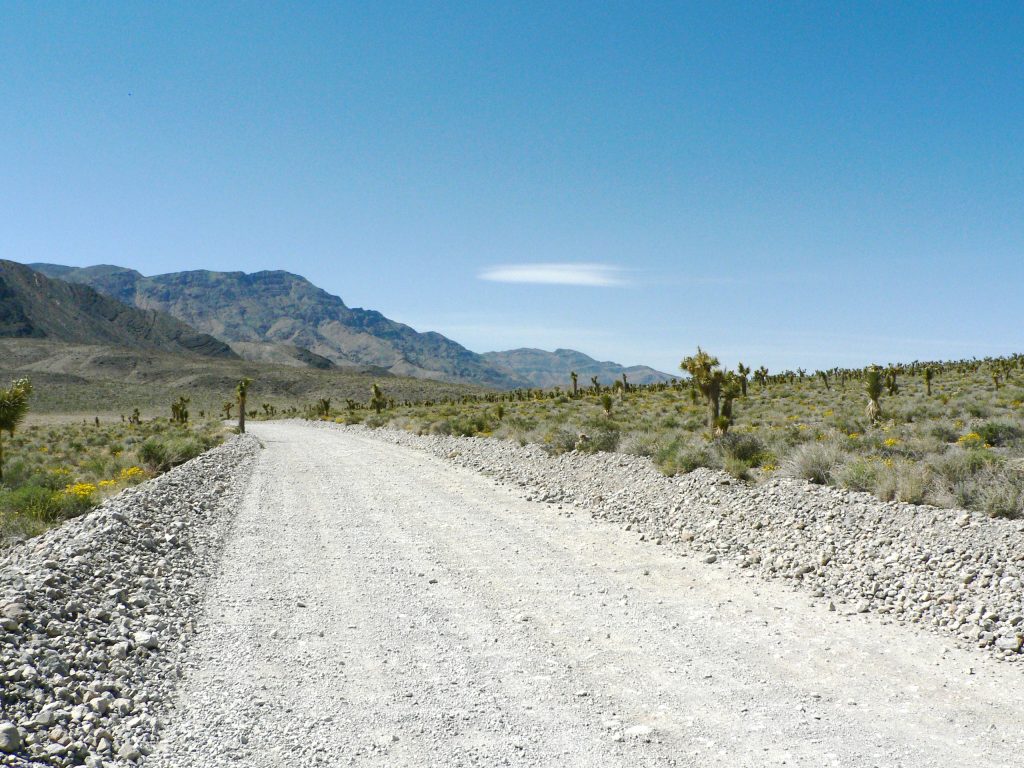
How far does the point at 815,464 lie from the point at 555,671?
8040 mm

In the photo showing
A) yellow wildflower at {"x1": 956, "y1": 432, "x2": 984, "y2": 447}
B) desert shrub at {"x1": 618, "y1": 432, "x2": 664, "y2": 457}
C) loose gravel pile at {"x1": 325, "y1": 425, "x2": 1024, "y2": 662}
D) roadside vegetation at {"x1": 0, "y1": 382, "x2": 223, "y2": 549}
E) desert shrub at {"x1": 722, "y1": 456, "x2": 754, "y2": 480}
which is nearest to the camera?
loose gravel pile at {"x1": 325, "y1": 425, "x2": 1024, "y2": 662}

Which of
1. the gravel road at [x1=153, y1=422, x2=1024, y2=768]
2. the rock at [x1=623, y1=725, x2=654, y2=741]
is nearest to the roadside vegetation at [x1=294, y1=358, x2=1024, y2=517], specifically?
the gravel road at [x1=153, y1=422, x2=1024, y2=768]

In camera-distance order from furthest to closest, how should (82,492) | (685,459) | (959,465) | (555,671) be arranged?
(685,459) → (82,492) → (959,465) → (555,671)

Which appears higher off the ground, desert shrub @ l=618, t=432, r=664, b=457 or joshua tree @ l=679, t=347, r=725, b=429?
joshua tree @ l=679, t=347, r=725, b=429

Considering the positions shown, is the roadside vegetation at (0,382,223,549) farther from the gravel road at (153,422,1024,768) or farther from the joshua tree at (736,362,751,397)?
the joshua tree at (736,362,751,397)

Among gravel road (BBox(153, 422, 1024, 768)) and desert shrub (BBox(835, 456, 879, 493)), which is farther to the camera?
desert shrub (BBox(835, 456, 879, 493))

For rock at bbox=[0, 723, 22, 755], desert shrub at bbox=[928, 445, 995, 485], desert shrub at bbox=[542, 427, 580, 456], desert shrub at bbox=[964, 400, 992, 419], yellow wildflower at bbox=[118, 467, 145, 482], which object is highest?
desert shrub at bbox=[964, 400, 992, 419]

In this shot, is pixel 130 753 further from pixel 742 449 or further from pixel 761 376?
pixel 761 376

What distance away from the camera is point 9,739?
4.30 m

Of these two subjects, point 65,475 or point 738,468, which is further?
point 65,475

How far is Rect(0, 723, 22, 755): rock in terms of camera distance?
14.0 ft

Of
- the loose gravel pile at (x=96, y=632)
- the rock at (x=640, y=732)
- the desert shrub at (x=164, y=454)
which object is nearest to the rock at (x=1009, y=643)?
the rock at (x=640, y=732)

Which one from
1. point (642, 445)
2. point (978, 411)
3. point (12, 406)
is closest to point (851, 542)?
point (642, 445)

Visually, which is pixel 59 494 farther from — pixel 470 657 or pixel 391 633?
pixel 470 657
